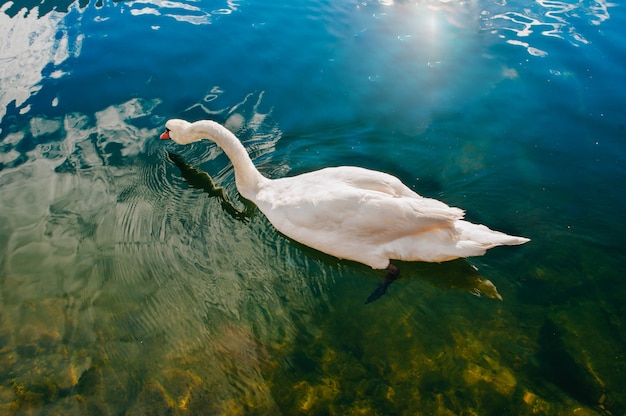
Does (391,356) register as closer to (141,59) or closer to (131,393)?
(131,393)

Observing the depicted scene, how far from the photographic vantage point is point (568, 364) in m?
5.02

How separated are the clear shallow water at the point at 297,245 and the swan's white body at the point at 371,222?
0.43 m

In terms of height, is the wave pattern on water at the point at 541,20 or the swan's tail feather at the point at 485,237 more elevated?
the wave pattern on water at the point at 541,20

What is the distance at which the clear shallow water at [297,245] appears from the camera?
5.08 m

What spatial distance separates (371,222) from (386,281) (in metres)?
0.88

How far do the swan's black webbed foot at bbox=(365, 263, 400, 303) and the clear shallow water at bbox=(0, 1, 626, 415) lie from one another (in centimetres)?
10

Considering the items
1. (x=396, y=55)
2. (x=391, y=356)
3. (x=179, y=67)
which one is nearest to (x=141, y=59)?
(x=179, y=67)

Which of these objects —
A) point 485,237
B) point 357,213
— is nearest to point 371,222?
point 357,213

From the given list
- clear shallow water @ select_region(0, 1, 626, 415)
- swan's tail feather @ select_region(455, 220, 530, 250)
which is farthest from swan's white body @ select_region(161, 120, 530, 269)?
clear shallow water @ select_region(0, 1, 626, 415)

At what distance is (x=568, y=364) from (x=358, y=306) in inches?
92.4

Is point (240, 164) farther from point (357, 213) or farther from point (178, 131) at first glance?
point (357, 213)

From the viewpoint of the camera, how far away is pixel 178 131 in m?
7.79

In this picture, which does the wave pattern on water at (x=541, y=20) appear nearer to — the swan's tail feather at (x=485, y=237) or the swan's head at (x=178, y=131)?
the swan's tail feather at (x=485, y=237)

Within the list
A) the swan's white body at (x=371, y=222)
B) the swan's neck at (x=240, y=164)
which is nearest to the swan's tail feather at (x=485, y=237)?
the swan's white body at (x=371, y=222)
